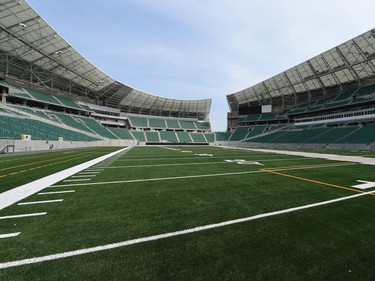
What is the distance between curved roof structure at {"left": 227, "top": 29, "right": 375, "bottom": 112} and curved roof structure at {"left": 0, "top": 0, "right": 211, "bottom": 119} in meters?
32.5

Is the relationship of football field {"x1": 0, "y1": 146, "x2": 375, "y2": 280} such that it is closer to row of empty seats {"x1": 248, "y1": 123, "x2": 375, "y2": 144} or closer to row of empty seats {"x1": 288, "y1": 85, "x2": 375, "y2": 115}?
row of empty seats {"x1": 248, "y1": 123, "x2": 375, "y2": 144}


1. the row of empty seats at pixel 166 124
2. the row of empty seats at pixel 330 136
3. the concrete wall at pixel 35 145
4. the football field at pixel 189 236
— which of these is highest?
the row of empty seats at pixel 166 124

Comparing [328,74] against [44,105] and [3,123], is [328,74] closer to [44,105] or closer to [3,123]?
[3,123]

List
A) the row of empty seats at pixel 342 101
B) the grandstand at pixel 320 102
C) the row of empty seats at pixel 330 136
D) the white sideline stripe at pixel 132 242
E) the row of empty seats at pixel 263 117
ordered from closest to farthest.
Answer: the white sideline stripe at pixel 132 242 < the row of empty seats at pixel 330 136 < the grandstand at pixel 320 102 < the row of empty seats at pixel 342 101 < the row of empty seats at pixel 263 117

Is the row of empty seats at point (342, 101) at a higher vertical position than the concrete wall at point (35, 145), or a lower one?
higher

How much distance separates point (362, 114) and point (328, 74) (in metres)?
11.0

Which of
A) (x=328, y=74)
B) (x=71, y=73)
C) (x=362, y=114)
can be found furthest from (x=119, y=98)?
(x=362, y=114)

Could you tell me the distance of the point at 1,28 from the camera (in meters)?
27.5

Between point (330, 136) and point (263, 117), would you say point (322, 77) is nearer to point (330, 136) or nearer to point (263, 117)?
point (330, 136)

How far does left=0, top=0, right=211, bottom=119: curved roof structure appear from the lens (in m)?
26.8

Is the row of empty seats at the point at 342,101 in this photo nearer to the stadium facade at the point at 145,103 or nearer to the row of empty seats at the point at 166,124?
the stadium facade at the point at 145,103

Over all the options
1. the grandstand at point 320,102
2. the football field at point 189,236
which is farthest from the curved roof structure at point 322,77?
the football field at point 189,236

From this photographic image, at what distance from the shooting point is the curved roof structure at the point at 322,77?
114 feet

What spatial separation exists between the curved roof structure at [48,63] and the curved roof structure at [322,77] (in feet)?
107
